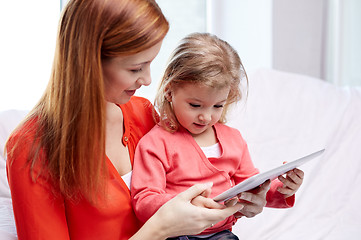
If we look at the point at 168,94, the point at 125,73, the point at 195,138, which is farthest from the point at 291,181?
the point at 125,73

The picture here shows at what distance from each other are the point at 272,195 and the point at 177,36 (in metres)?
1.66

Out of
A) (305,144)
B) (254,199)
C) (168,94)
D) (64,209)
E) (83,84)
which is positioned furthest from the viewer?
(305,144)

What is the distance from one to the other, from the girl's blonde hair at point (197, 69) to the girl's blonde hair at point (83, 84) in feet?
0.66

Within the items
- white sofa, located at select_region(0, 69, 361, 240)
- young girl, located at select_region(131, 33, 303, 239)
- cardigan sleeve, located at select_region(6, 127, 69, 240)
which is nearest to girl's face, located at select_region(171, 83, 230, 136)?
young girl, located at select_region(131, 33, 303, 239)

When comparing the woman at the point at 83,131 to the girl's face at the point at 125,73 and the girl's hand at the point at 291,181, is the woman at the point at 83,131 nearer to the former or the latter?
the girl's face at the point at 125,73

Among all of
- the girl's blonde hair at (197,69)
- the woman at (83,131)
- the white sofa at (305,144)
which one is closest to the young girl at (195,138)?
the girl's blonde hair at (197,69)

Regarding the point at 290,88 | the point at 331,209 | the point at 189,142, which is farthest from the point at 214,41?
the point at 290,88

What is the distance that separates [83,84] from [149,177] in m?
0.32

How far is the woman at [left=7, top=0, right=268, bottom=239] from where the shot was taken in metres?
0.97

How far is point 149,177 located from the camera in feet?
→ 3.87

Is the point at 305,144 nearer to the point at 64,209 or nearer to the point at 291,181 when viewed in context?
the point at 291,181

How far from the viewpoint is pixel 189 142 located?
129cm

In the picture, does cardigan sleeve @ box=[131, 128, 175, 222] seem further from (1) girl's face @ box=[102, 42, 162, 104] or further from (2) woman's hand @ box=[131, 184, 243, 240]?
(1) girl's face @ box=[102, 42, 162, 104]

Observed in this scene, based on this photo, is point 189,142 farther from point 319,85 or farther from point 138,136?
point 319,85
